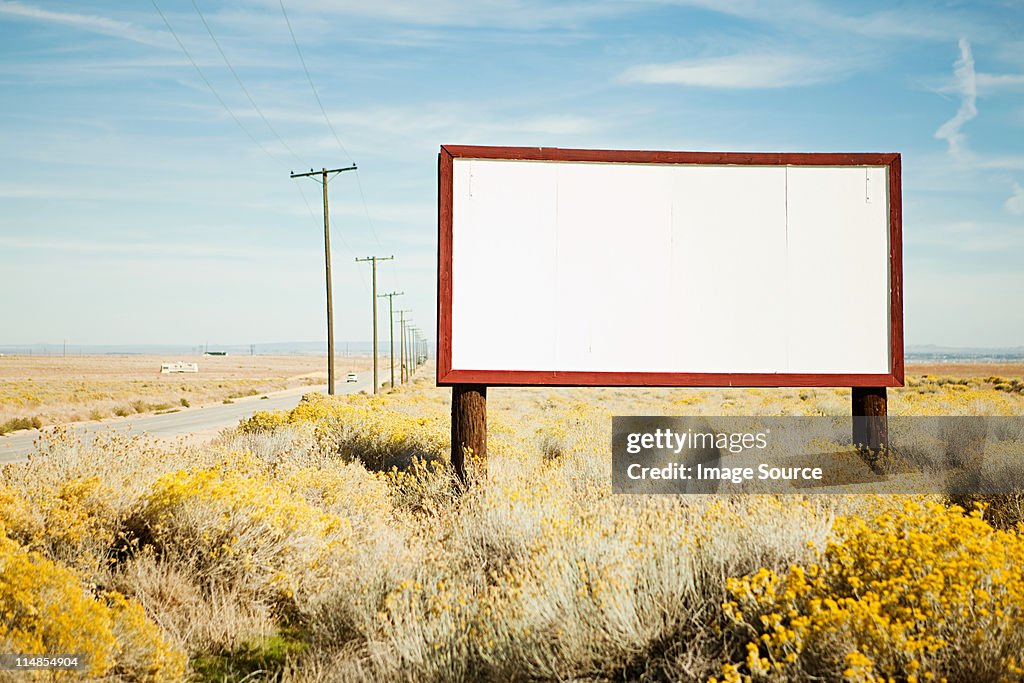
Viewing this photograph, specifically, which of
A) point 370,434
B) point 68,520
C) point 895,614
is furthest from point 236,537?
Result: point 370,434

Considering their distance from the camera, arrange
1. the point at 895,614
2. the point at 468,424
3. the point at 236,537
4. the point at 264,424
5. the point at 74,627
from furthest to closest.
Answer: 1. the point at 264,424
2. the point at 468,424
3. the point at 236,537
4. the point at 74,627
5. the point at 895,614

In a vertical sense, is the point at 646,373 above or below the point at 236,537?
above

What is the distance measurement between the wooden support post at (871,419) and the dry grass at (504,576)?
2.83m

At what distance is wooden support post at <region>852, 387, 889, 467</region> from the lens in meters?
10.1

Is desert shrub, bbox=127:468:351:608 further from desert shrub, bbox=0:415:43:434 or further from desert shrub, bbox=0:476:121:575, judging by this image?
desert shrub, bbox=0:415:43:434

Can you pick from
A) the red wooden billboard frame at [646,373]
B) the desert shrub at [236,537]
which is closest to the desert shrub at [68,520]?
the desert shrub at [236,537]

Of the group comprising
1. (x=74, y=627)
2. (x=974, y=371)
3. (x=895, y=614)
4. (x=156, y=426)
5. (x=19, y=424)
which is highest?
(x=895, y=614)

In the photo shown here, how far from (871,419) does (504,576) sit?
6284mm

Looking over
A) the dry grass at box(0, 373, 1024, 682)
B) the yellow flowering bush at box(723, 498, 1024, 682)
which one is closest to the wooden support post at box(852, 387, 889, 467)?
the dry grass at box(0, 373, 1024, 682)

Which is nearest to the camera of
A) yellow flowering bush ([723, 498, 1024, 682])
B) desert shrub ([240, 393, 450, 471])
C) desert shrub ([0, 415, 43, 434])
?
yellow flowering bush ([723, 498, 1024, 682])

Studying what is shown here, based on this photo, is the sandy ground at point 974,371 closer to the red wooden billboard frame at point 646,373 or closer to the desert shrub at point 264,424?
the red wooden billboard frame at point 646,373

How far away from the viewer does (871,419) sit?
33.2 ft

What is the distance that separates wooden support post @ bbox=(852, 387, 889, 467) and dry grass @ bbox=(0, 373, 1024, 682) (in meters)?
2.83

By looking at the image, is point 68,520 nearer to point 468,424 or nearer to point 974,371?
point 468,424
